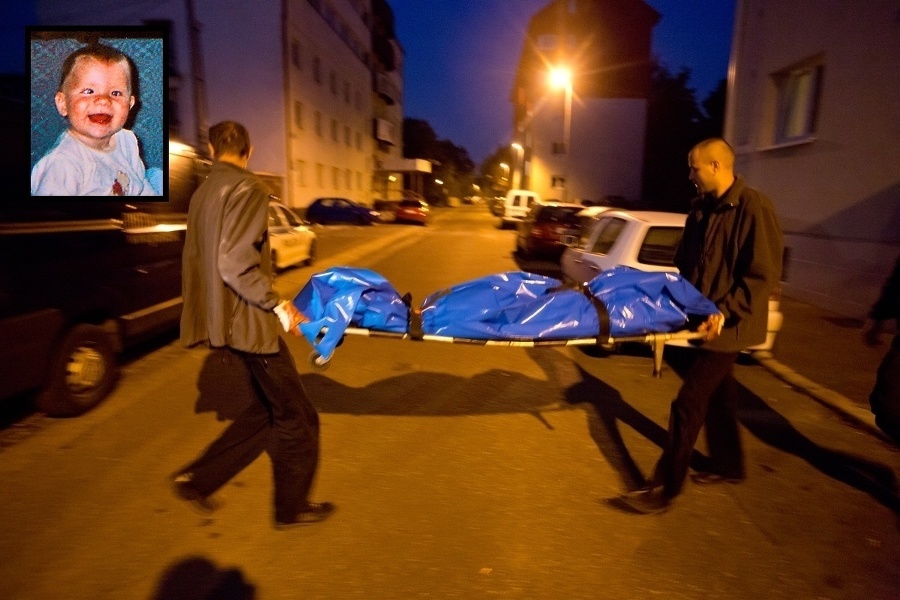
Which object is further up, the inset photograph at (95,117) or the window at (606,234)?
the inset photograph at (95,117)

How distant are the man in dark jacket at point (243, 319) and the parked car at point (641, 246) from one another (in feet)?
14.1

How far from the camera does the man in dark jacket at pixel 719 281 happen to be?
331 centimetres

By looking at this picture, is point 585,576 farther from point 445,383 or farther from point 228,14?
point 228,14

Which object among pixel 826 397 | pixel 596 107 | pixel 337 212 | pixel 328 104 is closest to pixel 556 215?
pixel 826 397

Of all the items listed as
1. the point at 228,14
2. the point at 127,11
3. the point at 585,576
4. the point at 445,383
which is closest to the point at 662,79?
the point at 228,14

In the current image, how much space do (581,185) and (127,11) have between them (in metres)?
25.3

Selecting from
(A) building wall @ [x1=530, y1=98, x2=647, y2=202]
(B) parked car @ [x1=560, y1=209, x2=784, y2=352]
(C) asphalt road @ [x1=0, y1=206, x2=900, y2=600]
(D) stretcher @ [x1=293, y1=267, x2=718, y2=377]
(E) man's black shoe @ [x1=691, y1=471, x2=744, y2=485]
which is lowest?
(C) asphalt road @ [x1=0, y1=206, x2=900, y2=600]

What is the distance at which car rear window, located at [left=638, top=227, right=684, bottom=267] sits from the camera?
257 inches

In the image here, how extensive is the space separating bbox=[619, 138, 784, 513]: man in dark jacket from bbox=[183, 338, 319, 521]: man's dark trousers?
1.84 meters

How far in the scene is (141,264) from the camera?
220 inches

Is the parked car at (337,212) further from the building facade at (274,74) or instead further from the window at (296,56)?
the window at (296,56)

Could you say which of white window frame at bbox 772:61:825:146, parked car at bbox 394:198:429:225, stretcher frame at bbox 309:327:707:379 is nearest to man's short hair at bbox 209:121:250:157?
stretcher frame at bbox 309:327:707:379

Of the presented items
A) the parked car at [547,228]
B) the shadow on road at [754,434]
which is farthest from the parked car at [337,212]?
the shadow on road at [754,434]

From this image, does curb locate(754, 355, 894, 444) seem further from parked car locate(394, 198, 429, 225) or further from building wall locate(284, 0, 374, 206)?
building wall locate(284, 0, 374, 206)
